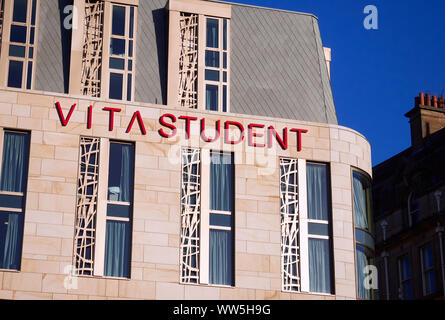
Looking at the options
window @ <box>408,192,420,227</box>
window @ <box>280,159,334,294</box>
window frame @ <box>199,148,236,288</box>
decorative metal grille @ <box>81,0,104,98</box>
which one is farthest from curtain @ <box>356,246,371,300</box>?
window @ <box>408,192,420,227</box>

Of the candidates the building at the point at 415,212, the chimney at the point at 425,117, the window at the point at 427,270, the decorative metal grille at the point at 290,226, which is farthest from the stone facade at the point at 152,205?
the chimney at the point at 425,117

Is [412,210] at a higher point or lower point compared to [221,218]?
higher

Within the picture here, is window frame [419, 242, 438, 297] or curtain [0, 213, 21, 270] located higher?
window frame [419, 242, 438, 297]

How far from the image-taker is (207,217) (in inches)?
1474

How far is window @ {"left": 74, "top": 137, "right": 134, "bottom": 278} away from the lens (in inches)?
1412

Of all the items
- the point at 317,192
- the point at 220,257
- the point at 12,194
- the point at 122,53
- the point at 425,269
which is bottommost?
the point at 220,257

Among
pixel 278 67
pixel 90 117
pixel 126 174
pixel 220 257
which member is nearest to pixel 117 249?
pixel 126 174

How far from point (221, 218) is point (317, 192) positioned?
3884mm

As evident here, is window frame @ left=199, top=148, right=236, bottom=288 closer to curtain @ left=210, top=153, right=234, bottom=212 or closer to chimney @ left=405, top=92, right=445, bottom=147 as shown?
curtain @ left=210, top=153, right=234, bottom=212

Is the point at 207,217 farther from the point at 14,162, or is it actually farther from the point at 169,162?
the point at 14,162

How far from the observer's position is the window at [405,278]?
63.8 meters

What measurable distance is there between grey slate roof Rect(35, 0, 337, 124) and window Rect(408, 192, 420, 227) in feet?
79.3

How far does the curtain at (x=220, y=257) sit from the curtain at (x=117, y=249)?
305 centimetres
